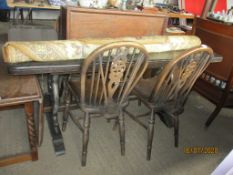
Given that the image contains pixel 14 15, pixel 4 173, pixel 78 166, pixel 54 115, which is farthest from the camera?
pixel 14 15

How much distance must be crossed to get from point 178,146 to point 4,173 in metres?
1.37

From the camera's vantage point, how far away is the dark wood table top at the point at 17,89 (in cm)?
121

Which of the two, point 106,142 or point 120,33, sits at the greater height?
point 120,33

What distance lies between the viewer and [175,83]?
1.57 metres

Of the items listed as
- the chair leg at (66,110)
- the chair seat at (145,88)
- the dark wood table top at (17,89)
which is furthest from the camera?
the chair leg at (66,110)

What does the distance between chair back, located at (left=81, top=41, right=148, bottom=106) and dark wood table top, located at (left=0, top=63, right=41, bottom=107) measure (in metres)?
0.29

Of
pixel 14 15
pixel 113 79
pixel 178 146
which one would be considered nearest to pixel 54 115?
pixel 113 79

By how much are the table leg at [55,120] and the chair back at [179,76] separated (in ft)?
2.27

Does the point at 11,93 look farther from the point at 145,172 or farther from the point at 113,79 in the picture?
the point at 145,172

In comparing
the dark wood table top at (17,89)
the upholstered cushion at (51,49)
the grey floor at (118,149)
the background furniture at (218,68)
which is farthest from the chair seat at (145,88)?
the dark wood table top at (17,89)

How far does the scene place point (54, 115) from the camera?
6.01ft

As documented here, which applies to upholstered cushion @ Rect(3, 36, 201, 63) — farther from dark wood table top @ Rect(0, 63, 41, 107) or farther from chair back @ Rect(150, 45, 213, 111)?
chair back @ Rect(150, 45, 213, 111)

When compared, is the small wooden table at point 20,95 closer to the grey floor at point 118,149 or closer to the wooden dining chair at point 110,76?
the grey floor at point 118,149

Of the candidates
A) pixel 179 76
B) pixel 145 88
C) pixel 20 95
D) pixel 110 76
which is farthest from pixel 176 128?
pixel 20 95
